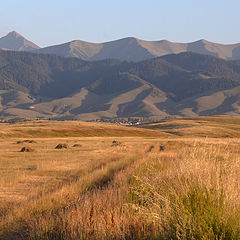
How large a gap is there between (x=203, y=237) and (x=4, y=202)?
7756mm

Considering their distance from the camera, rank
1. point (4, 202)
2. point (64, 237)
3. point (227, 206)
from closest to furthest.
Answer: point (227, 206) → point (64, 237) → point (4, 202)

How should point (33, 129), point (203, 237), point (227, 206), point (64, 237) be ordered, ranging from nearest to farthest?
1. point (203, 237)
2. point (227, 206)
3. point (64, 237)
4. point (33, 129)

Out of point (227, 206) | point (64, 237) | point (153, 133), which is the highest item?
Answer: point (227, 206)

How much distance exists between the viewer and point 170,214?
6695 millimetres

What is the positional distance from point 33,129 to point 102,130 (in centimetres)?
1553

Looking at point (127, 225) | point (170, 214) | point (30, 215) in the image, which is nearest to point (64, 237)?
point (127, 225)

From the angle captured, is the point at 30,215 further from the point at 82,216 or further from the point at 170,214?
the point at 170,214

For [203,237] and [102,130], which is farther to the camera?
[102,130]

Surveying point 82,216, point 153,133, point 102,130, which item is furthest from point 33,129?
point 82,216

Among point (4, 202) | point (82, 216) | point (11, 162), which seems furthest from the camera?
point (11, 162)

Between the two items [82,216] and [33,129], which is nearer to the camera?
[82,216]

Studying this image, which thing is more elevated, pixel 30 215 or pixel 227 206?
pixel 227 206

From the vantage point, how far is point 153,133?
284 feet

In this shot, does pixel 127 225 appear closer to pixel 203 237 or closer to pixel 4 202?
pixel 203 237
